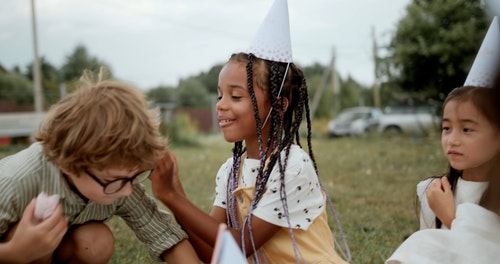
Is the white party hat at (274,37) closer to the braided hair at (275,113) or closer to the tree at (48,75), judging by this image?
the braided hair at (275,113)

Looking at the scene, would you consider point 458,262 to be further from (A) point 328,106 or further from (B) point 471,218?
(A) point 328,106

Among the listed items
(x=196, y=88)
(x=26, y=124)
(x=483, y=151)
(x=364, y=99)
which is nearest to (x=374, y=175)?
(x=483, y=151)

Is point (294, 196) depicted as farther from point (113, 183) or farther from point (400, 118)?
point (400, 118)

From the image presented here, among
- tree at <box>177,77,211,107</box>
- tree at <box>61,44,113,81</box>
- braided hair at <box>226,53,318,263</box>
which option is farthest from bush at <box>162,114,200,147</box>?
tree at <box>61,44,113,81</box>

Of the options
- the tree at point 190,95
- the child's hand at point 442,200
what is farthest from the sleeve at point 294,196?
the tree at point 190,95

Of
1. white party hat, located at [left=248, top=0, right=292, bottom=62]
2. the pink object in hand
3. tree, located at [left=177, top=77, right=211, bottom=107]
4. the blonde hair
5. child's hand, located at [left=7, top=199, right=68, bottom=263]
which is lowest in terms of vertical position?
child's hand, located at [left=7, top=199, right=68, bottom=263]

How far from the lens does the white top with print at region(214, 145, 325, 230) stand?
6.17 feet

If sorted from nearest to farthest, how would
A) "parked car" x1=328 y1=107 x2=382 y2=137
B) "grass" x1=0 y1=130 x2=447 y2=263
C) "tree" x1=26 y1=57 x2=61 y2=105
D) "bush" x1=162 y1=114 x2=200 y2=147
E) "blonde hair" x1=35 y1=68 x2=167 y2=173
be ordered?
1. "blonde hair" x1=35 y1=68 x2=167 y2=173
2. "grass" x1=0 y1=130 x2=447 y2=263
3. "bush" x1=162 y1=114 x2=200 y2=147
4. "parked car" x1=328 y1=107 x2=382 y2=137
5. "tree" x1=26 y1=57 x2=61 y2=105

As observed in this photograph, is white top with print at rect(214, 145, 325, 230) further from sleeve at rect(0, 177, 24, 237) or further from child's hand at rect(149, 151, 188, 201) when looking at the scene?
sleeve at rect(0, 177, 24, 237)

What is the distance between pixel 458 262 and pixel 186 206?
882 mm

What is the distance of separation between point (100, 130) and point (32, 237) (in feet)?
1.13

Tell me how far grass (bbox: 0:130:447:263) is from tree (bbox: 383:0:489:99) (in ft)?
7.33

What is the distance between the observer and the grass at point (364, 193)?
3.01 metres

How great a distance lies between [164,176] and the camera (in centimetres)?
180
